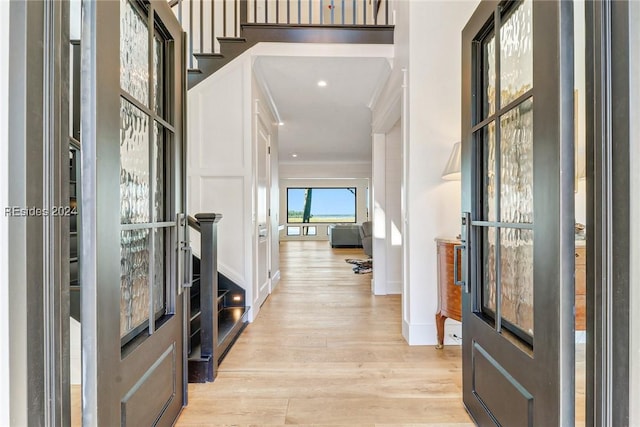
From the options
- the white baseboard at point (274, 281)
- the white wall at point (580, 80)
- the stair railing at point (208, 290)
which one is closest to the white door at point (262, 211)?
the white baseboard at point (274, 281)

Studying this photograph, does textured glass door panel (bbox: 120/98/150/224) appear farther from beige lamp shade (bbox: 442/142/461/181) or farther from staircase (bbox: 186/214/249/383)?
beige lamp shade (bbox: 442/142/461/181)

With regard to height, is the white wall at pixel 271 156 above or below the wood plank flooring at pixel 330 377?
above

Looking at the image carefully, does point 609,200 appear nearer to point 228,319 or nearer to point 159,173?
point 159,173

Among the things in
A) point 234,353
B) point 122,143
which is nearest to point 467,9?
point 122,143

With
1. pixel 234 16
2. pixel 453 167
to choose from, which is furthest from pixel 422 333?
pixel 234 16

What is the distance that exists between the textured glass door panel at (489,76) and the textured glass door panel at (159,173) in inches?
59.2

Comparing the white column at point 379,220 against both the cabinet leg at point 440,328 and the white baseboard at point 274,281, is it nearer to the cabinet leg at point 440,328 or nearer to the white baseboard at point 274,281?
the white baseboard at point 274,281

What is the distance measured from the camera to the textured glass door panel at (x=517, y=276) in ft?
3.90

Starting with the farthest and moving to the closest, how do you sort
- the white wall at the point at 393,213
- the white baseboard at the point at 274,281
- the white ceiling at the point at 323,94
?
the white baseboard at the point at 274,281 → the white wall at the point at 393,213 → the white ceiling at the point at 323,94

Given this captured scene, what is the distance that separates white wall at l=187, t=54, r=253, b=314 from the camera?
3137mm

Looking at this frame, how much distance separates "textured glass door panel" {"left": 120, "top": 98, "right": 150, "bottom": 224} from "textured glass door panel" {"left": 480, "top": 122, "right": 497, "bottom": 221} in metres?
1.50

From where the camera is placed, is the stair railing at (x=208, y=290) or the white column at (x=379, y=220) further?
the white column at (x=379, y=220)

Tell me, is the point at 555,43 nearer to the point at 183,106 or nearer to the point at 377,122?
the point at 183,106

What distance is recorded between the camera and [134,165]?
1300 millimetres
